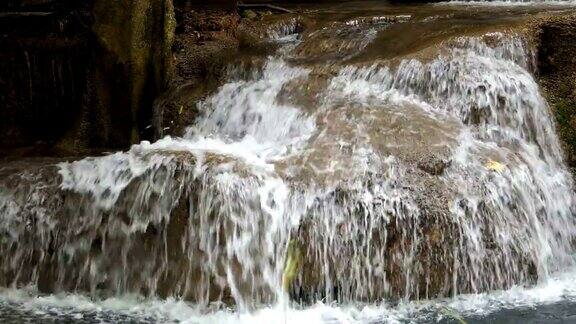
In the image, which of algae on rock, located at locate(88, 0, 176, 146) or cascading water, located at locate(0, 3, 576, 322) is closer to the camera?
cascading water, located at locate(0, 3, 576, 322)

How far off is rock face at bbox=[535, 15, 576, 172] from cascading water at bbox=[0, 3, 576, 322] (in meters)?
0.64

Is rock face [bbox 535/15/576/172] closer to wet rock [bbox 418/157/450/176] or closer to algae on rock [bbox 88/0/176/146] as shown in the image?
wet rock [bbox 418/157/450/176]

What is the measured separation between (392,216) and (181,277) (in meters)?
1.64

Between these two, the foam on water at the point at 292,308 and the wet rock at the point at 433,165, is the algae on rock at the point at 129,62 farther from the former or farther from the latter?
the wet rock at the point at 433,165

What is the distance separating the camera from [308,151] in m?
5.52

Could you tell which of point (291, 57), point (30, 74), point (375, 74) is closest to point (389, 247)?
point (375, 74)

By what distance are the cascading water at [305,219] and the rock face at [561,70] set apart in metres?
0.64

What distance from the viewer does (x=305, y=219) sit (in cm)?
503

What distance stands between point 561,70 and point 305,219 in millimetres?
3367

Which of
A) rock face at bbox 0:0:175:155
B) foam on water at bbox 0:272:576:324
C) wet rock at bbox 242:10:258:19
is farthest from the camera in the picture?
wet rock at bbox 242:10:258:19

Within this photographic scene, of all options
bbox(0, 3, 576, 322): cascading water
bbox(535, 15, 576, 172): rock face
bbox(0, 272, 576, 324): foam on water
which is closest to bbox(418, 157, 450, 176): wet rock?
bbox(0, 3, 576, 322): cascading water

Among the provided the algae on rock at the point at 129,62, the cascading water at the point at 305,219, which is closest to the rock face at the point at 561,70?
the cascading water at the point at 305,219

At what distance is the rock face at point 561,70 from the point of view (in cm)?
644

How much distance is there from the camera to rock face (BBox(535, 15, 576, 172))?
644 centimetres
